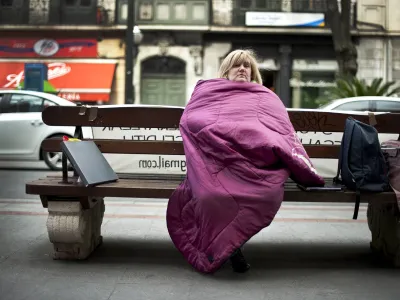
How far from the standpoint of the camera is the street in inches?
132

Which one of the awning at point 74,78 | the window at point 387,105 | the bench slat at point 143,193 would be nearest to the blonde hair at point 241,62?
the bench slat at point 143,193

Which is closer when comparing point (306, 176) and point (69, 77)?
point (306, 176)

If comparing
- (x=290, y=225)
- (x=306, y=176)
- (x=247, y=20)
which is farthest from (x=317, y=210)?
(x=247, y=20)

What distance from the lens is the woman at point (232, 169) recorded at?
344 centimetres

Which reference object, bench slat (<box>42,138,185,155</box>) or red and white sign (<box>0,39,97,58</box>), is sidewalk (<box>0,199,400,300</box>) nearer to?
bench slat (<box>42,138,185,155</box>)

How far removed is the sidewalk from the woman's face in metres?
1.31

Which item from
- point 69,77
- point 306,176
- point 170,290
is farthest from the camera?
point 69,77

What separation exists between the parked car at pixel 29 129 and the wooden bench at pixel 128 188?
715cm

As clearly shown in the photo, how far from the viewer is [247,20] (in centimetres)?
2373

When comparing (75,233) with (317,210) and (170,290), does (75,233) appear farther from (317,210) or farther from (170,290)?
(317,210)

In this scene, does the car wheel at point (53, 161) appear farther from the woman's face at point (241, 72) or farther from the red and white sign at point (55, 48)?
the red and white sign at point (55, 48)

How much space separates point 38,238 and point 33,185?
3.44 ft

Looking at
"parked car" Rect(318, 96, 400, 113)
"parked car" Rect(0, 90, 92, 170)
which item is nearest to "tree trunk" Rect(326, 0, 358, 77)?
"parked car" Rect(318, 96, 400, 113)

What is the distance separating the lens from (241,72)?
4.03 meters
